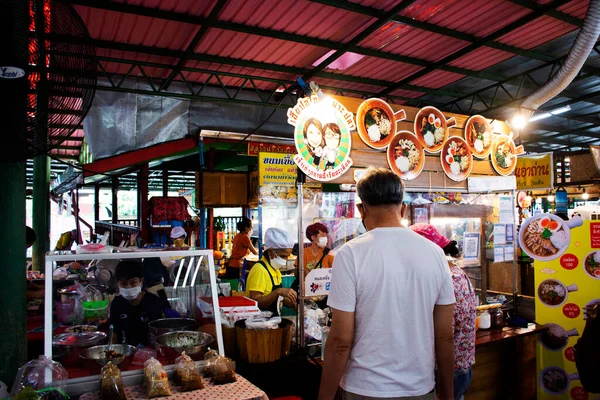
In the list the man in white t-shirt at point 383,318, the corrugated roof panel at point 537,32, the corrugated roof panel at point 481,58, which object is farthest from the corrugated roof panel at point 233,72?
the man in white t-shirt at point 383,318

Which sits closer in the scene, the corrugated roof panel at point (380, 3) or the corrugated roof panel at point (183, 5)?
the corrugated roof panel at point (183, 5)

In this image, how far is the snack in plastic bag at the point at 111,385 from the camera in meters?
2.09

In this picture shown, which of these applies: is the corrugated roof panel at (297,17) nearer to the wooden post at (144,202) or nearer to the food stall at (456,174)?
the food stall at (456,174)

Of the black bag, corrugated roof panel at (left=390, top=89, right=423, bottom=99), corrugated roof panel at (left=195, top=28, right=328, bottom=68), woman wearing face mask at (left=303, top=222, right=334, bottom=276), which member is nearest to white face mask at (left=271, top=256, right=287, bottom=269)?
woman wearing face mask at (left=303, top=222, right=334, bottom=276)

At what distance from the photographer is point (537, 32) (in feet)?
22.0

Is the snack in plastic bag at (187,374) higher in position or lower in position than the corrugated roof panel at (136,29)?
lower

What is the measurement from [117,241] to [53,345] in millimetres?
7739

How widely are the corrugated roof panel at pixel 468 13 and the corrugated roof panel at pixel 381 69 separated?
59.5 inches

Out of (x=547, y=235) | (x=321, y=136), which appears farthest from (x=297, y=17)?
(x=547, y=235)

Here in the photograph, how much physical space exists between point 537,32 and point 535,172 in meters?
2.51

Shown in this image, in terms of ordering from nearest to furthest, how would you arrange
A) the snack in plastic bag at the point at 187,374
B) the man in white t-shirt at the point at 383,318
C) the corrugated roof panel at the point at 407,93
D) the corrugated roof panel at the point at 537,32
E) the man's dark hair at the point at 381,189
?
1. the man in white t-shirt at the point at 383,318
2. the man's dark hair at the point at 381,189
3. the snack in plastic bag at the point at 187,374
4. the corrugated roof panel at the point at 537,32
5. the corrugated roof panel at the point at 407,93

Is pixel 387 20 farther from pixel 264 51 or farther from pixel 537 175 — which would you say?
pixel 537 175

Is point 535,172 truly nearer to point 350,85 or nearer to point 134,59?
point 350,85

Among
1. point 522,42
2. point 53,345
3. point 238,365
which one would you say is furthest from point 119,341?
point 522,42
